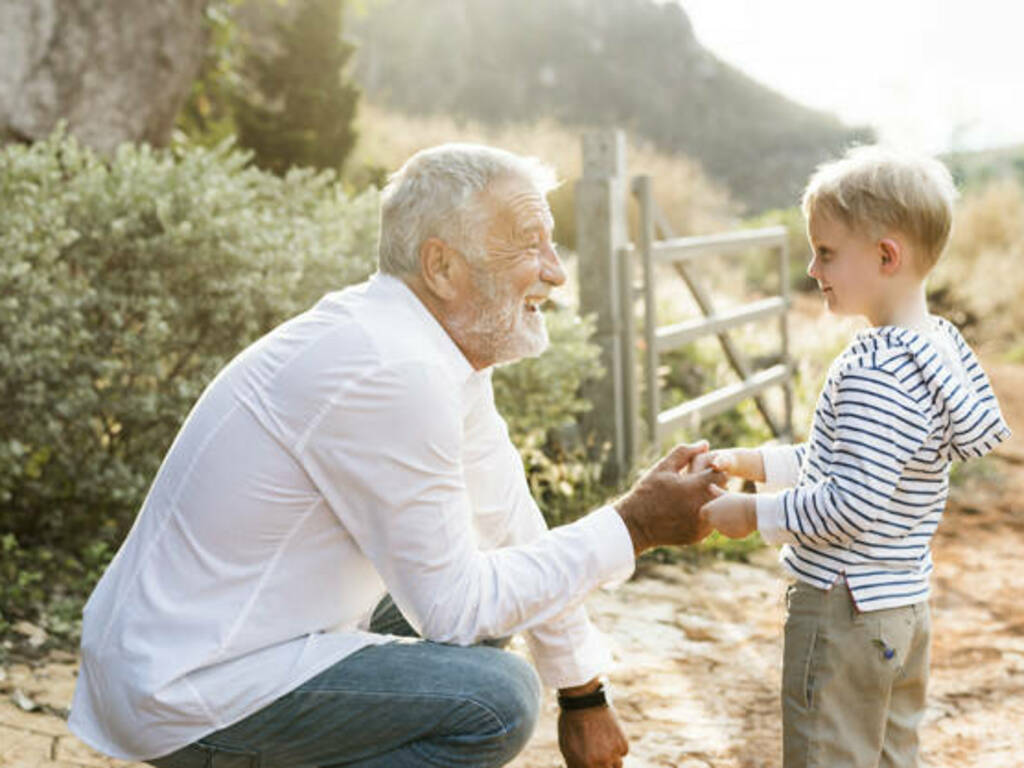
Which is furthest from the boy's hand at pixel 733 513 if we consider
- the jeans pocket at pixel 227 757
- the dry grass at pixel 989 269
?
the dry grass at pixel 989 269

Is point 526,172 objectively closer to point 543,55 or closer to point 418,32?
point 418,32

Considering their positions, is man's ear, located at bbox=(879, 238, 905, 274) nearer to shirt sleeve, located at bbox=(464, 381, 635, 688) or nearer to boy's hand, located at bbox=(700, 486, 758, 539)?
boy's hand, located at bbox=(700, 486, 758, 539)

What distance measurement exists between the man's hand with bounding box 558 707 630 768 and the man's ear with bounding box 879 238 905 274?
106 centimetres

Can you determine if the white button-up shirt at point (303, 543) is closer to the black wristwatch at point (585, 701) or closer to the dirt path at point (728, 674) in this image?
the black wristwatch at point (585, 701)

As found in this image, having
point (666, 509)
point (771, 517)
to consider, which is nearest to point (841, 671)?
point (771, 517)

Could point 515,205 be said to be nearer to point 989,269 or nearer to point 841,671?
point 841,671

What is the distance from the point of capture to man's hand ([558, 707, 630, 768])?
250 cm

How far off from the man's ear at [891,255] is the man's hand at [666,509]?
0.51 m

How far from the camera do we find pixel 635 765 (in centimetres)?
325

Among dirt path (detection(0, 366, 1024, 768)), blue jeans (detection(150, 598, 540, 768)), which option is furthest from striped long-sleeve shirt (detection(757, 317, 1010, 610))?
dirt path (detection(0, 366, 1024, 768))

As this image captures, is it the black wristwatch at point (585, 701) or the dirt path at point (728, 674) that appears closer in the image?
the black wristwatch at point (585, 701)

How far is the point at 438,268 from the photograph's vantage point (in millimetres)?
2262

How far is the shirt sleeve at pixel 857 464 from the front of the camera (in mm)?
2164

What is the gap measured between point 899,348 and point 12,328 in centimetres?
316
